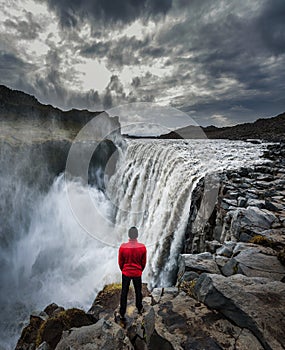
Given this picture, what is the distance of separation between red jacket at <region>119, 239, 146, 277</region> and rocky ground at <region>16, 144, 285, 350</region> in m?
0.90

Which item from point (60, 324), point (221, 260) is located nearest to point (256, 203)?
point (221, 260)

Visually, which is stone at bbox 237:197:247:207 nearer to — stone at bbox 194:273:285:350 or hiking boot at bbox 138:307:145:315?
stone at bbox 194:273:285:350

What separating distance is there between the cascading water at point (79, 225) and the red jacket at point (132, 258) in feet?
20.5

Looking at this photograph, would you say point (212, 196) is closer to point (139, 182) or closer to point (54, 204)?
point (139, 182)

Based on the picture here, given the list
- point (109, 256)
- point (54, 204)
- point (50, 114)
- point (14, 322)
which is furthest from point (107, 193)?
point (50, 114)

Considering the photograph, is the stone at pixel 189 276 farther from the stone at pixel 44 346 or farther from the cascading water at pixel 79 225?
the cascading water at pixel 79 225

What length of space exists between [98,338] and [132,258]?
170 cm

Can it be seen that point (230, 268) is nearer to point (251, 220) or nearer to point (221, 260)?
point (221, 260)

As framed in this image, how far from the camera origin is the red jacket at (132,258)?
5137 mm

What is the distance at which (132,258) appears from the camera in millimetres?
5180

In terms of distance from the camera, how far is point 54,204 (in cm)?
2872

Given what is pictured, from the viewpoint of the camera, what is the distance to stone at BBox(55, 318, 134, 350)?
3.99m

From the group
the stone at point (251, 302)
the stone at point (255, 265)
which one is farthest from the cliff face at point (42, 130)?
the stone at point (251, 302)

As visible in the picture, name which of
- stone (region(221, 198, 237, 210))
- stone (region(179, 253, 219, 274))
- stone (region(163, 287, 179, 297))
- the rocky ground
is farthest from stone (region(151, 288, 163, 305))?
stone (region(221, 198, 237, 210))
